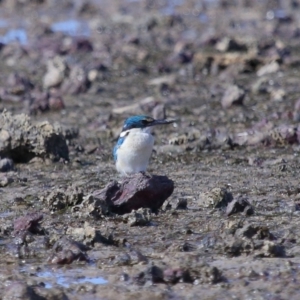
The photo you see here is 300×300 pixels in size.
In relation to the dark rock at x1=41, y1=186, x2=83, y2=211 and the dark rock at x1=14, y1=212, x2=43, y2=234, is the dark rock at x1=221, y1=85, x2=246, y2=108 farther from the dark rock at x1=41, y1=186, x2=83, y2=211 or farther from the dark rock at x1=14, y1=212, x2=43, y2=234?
the dark rock at x1=14, y1=212, x2=43, y2=234

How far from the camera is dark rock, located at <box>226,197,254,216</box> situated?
720cm

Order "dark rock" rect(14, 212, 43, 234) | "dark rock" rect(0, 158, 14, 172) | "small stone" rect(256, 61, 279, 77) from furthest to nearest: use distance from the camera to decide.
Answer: "small stone" rect(256, 61, 279, 77) → "dark rock" rect(0, 158, 14, 172) → "dark rock" rect(14, 212, 43, 234)

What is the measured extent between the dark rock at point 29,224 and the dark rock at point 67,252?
48 centimetres

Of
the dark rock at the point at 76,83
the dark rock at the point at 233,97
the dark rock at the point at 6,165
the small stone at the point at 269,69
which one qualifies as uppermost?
the small stone at the point at 269,69

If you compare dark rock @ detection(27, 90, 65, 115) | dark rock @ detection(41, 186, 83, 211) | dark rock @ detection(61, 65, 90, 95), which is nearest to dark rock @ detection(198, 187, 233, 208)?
dark rock @ detection(41, 186, 83, 211)

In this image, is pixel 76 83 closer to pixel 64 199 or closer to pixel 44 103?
pixel 44 103

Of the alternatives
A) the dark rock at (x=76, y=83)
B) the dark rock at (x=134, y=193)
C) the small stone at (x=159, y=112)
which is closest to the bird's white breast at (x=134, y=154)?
the dark rock at (x=134, y=193)

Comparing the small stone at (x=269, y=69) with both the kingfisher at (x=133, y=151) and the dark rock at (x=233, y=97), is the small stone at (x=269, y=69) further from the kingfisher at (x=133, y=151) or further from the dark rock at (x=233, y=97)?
the kingfisher at (x=133, y=151)

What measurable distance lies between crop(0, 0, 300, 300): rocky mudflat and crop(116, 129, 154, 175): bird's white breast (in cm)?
29

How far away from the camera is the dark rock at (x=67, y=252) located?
20.2ft

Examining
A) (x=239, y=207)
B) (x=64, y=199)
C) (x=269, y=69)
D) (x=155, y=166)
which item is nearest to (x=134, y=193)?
(x=64, y=199)

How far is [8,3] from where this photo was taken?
22.3 metres

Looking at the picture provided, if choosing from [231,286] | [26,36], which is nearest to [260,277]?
[231,286]

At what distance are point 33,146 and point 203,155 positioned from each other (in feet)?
5.10
